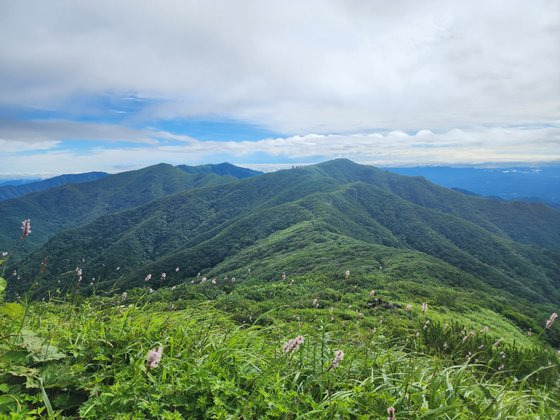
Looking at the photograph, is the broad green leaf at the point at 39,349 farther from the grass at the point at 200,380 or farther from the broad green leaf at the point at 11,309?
the broad green leaf at the point at 11,309

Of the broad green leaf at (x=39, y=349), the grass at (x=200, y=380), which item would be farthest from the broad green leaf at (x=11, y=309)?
the broad green leaf at (x=39, y=349)

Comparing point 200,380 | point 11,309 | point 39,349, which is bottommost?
point 200,380

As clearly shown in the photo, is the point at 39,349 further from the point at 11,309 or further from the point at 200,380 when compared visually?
the point at 200,380

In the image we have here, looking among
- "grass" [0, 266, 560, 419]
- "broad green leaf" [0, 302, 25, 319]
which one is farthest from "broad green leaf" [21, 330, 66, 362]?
"broad green leaf" [0, 302, 25, 319]

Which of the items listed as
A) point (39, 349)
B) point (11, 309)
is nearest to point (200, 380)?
point (39, 349)

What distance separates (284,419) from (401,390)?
1.61 metres

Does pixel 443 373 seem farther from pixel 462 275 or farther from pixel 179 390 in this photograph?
pixel 462 275

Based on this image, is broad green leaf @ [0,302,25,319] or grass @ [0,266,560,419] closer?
grass @ [0,266,560,419]

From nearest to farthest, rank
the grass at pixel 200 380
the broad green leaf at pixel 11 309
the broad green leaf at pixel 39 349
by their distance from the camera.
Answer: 1. the grass at pixel 200 380
2. the broad green leaf at pixel 39 349
3. the broad green leaf at pixel 11 309

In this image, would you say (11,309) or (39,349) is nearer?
(39,349)

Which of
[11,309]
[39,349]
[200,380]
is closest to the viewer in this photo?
[200,380]

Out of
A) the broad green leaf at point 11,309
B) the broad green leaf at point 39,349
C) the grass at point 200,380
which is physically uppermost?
the broad green leaf at point 11,309

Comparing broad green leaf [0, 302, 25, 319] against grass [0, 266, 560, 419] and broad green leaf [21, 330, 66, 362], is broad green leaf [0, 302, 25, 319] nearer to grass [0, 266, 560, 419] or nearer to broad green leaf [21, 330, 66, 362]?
grass [0, 266, 560, 419]

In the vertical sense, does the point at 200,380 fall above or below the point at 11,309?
below
